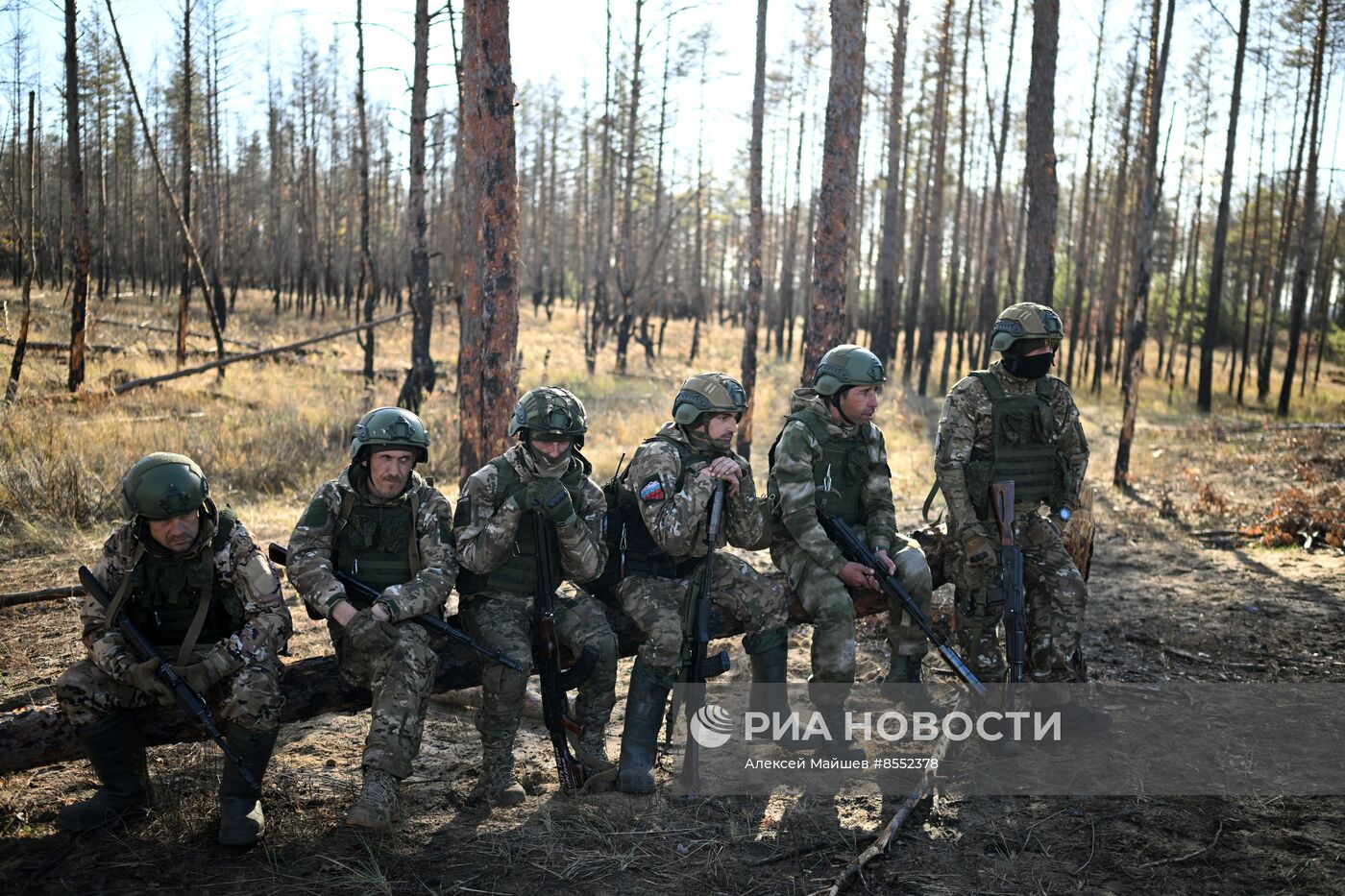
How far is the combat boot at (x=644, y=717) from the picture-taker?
4164mm

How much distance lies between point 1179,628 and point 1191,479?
7.05 metres

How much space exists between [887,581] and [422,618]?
219 cm

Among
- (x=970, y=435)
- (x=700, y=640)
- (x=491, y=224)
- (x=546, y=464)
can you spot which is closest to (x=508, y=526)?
(x=546, y=464)

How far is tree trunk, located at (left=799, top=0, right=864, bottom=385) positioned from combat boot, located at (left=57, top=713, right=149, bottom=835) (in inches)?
239

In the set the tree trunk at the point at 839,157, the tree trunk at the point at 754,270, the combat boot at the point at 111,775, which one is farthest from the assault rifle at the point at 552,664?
the tree trunk at the point at 754,270

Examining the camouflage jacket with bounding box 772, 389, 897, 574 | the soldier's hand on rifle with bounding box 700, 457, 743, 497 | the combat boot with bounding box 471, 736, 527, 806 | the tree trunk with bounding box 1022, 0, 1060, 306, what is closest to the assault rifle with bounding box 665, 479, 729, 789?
the soldier's hand on rifle with bounding box 700, 457, 743, 497

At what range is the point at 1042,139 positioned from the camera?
9.50m

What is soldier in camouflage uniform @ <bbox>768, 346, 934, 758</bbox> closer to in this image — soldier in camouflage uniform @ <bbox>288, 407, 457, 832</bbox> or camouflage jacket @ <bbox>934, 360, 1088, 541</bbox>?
camouflage jacket @ <bbox>934, 360, 1088, 541</bbox>

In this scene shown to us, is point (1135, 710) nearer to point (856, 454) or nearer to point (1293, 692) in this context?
point (1293, 692)

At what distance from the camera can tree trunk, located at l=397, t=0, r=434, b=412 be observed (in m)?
13.7

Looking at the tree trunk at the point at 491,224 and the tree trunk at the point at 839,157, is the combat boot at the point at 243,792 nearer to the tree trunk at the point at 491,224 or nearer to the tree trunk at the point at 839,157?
the tree trunk at the point at 491,224

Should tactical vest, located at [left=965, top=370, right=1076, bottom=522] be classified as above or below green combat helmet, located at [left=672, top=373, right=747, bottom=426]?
below

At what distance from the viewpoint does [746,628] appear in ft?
15.2

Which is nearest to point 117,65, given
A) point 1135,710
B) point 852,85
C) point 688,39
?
point 688,39
